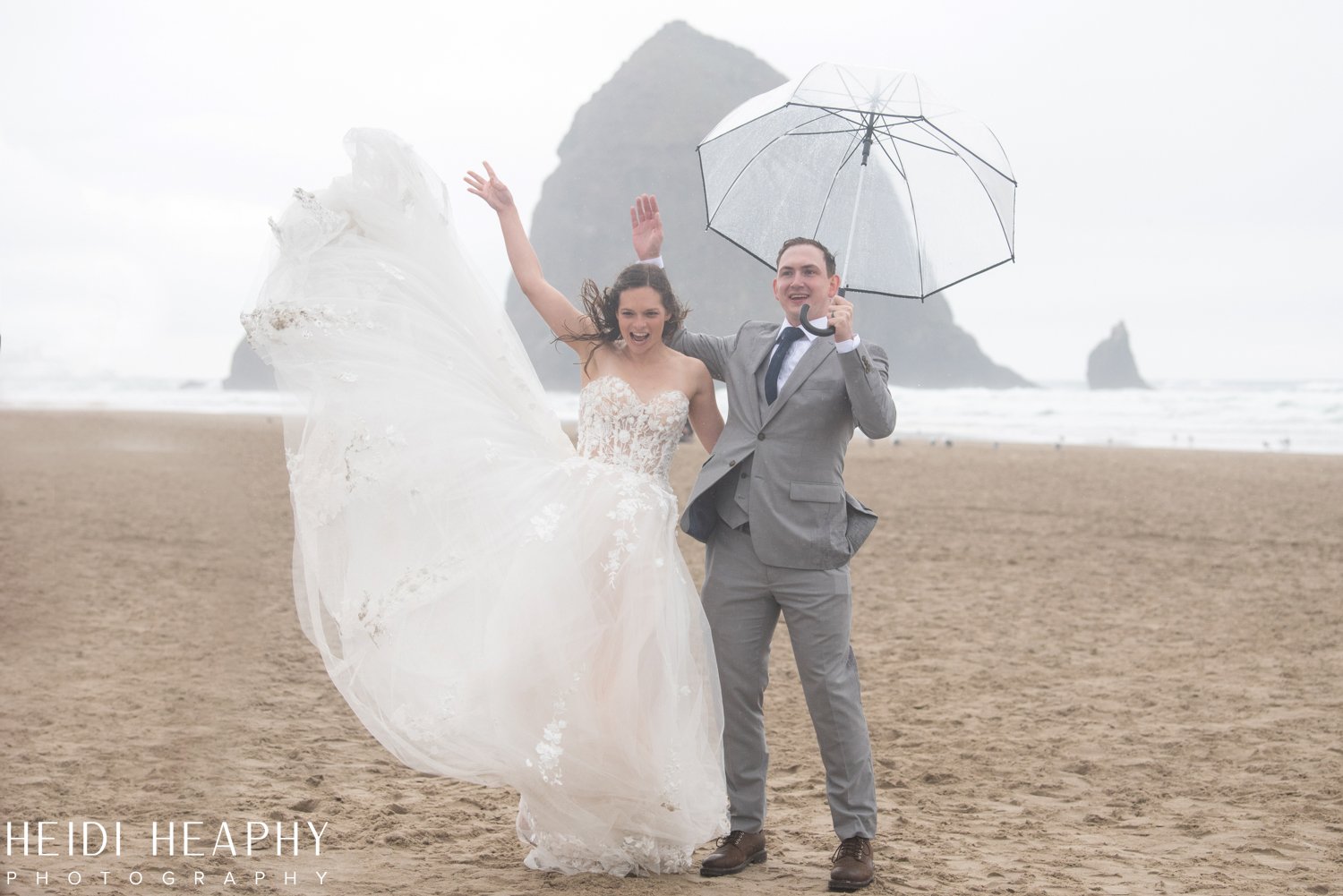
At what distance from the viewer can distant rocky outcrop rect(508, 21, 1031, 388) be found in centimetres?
700

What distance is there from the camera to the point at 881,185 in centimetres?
398

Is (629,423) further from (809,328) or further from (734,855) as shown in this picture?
(734,855)

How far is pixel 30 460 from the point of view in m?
17.7

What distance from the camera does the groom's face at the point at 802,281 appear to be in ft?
12.0

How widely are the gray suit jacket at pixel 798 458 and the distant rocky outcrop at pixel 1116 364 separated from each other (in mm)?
83535

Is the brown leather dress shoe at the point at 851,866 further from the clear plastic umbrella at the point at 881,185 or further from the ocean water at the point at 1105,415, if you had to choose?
the ocean water at the point at 1105,415

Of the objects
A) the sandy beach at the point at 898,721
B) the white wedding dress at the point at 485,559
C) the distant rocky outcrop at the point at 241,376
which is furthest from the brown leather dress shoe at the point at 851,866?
the distant rocky outcrop at the point at 241,376

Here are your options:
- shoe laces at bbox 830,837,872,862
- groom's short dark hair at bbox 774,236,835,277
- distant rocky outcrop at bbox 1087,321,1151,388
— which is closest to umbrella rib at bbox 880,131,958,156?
groom's short dark hair at bbox 774,236,835,277

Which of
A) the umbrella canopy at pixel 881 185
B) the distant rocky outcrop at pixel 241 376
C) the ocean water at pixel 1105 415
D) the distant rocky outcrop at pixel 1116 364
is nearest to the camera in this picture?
the umbrella canopy at pixel 881 185

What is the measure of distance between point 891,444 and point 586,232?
20.2 meters

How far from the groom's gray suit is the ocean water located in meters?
26.6

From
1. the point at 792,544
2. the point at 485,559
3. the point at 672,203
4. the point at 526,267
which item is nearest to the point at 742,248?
the point at 526,267

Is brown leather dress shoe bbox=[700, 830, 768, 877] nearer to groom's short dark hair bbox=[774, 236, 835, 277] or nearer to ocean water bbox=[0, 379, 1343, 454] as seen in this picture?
groom's short dark hair bbox=[774, 236, 835, 277]

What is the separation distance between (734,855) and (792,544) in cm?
100
